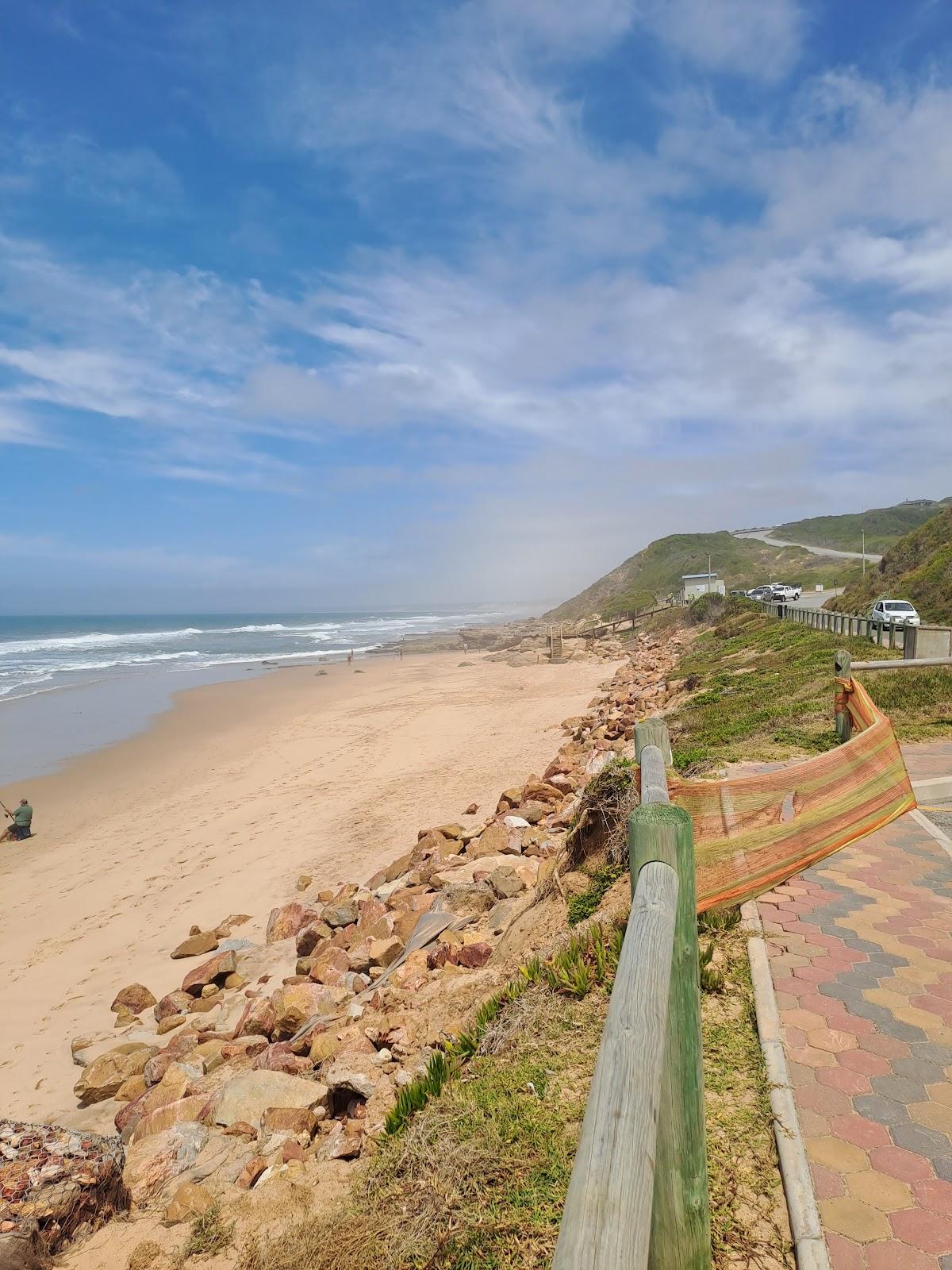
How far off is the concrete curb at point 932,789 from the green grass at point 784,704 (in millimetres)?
1651

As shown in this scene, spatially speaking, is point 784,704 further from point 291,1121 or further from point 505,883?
point 291,1121

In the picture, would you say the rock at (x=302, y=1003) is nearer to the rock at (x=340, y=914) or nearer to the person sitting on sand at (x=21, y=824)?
the rock at (x=340, y=914)

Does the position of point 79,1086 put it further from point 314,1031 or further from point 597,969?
point 597,969

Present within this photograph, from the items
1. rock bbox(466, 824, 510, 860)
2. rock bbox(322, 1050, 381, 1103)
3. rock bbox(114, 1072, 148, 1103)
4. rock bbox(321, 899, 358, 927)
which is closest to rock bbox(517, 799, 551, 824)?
rock bbox(466, 824, 510, 860)

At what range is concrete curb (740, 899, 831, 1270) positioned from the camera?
2326mm

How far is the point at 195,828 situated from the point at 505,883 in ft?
25.7

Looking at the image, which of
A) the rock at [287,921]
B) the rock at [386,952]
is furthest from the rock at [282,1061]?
the rock at [287,921]

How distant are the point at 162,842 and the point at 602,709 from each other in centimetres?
1142

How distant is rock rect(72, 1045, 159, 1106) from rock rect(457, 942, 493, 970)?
9.68 feet

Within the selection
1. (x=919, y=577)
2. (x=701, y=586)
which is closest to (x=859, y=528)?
(x=701, y=586)

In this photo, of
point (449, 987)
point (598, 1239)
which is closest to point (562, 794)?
point (449, 987)

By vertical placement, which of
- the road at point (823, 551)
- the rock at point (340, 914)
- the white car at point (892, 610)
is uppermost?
the road at point (823, 551)

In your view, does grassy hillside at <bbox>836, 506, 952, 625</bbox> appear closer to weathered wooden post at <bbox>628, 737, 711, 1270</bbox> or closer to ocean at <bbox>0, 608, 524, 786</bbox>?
weathered wooden post at <bbox>628, 737, 711, 1270</bbox>

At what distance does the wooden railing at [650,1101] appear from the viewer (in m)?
1.07
